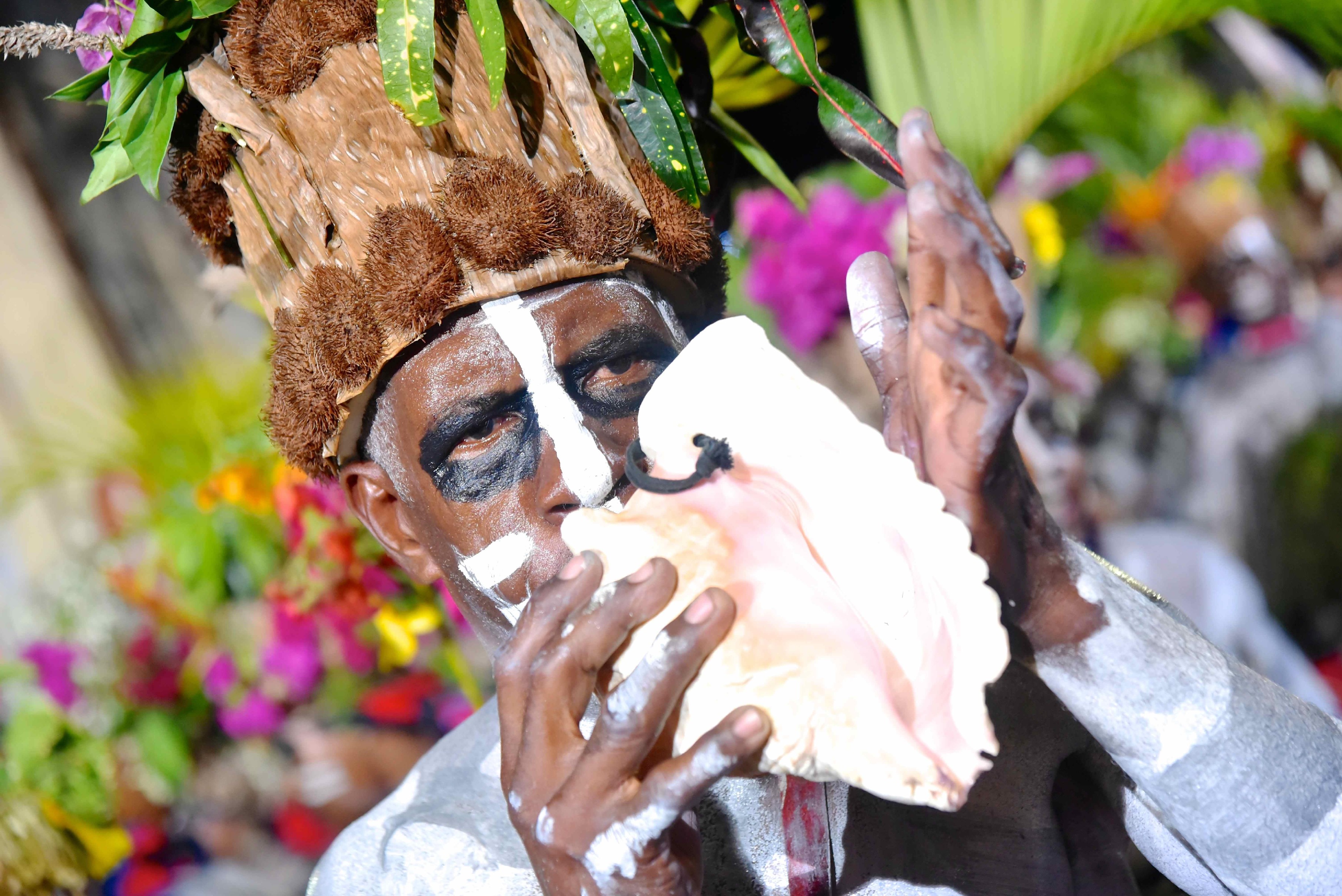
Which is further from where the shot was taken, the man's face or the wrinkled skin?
the man's face

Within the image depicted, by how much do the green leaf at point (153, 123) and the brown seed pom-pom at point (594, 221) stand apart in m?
0.56

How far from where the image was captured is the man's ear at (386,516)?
1514 millimetres

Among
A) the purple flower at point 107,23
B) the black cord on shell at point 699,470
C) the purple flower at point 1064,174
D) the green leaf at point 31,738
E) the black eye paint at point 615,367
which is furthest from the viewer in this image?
the purple flower at point 1064,174

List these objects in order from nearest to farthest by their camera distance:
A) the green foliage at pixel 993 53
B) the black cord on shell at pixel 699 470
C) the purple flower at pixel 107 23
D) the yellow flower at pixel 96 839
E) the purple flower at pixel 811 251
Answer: the black cord on shell at pixel 699 470, the purple flower at pixel 107 23, the green foliage at pixel 993 53, the yellow flower at pixel 96 839, the purple flower at pixel 811 251

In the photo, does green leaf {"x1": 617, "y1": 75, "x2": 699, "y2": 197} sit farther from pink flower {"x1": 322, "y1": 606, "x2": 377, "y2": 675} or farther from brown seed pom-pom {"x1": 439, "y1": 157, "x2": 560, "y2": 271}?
pink flower {"x1": 322, "y1": 606, "x2": 377, "y2": 675}

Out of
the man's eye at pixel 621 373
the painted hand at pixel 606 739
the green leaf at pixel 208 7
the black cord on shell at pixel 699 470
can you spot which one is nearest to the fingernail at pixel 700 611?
the painted hand at pixel 606 739

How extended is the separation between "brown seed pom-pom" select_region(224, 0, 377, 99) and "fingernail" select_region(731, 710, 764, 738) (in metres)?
1.03

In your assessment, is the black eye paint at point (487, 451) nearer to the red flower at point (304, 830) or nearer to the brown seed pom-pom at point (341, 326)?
the brown seed pom-pom at point (341, 326)

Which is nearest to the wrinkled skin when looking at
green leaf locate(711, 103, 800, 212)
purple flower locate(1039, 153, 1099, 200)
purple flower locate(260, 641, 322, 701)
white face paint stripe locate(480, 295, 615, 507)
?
white face paint stripe locate(480, 295, 615, 507)

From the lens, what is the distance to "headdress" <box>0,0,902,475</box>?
1.34m

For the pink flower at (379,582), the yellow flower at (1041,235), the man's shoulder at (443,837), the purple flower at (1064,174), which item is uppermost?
the pink flower at (379,582)

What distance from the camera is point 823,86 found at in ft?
4.38

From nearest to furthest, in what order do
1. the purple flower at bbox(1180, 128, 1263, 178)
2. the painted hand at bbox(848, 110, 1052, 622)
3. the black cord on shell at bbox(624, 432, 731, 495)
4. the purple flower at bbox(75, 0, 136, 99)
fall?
the painted hand at bbox(848, 110, 1052, 622)
the black cord on shell at bbox(624, 432, 731, 495)
the purple flower at bbox(75, 0, 136, 99)
the purple flower at bbox(1180, 128, 1263, 178)

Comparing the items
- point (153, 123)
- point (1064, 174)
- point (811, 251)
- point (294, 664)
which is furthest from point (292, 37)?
point (1064, 174)
